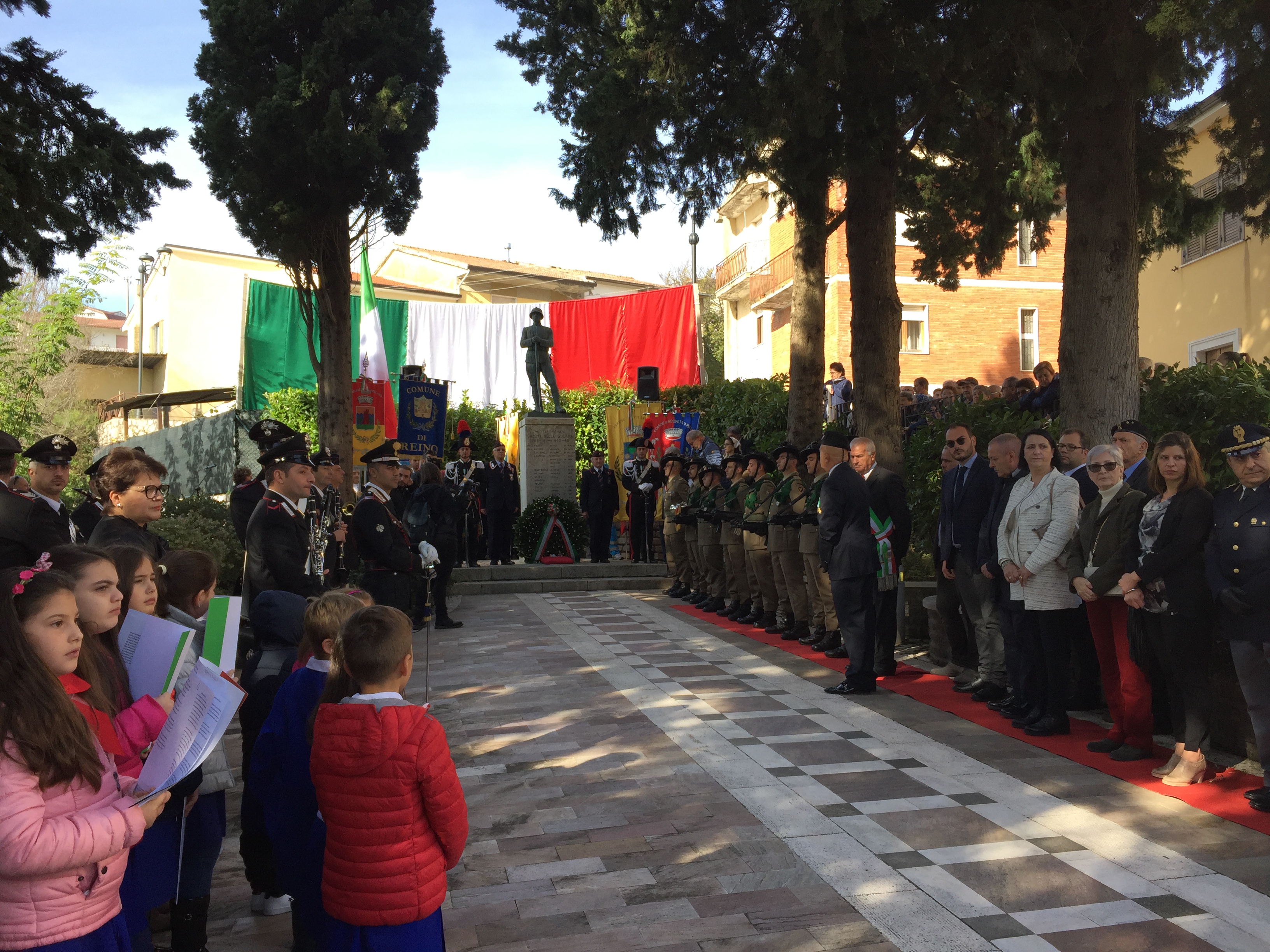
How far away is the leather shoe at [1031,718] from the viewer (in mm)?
6730

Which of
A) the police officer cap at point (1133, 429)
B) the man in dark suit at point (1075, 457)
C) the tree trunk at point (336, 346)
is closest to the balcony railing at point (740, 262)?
the tree trunk at point (336, 346)

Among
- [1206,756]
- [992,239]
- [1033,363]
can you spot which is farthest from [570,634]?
[1033,363]

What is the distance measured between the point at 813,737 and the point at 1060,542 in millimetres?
2005

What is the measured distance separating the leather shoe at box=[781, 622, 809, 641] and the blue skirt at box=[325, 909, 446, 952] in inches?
326

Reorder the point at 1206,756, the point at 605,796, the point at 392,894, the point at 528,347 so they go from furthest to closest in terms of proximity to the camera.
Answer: the point at 528,347, the point at 1206,756, the point at 605,796, the point at 392,894

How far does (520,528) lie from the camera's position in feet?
59.7

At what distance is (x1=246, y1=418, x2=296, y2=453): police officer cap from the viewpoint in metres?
7.14

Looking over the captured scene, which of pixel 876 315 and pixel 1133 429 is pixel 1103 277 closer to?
pixel 1133 429

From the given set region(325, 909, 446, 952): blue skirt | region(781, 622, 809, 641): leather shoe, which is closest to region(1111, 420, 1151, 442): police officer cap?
region(781, 622, 809, 641): leather shoe

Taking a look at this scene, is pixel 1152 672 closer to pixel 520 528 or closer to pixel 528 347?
pixel 520 528

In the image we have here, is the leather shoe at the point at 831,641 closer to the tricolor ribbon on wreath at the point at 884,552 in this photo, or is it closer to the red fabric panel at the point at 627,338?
the tricolor ribbon on wreath at the point at 884,552

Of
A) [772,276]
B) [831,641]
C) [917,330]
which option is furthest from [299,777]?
[772,276]

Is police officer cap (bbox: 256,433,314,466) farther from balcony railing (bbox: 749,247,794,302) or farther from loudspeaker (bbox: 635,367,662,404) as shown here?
balcony railing (bbox: 749,247,794,302)

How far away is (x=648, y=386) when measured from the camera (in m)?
22.6
